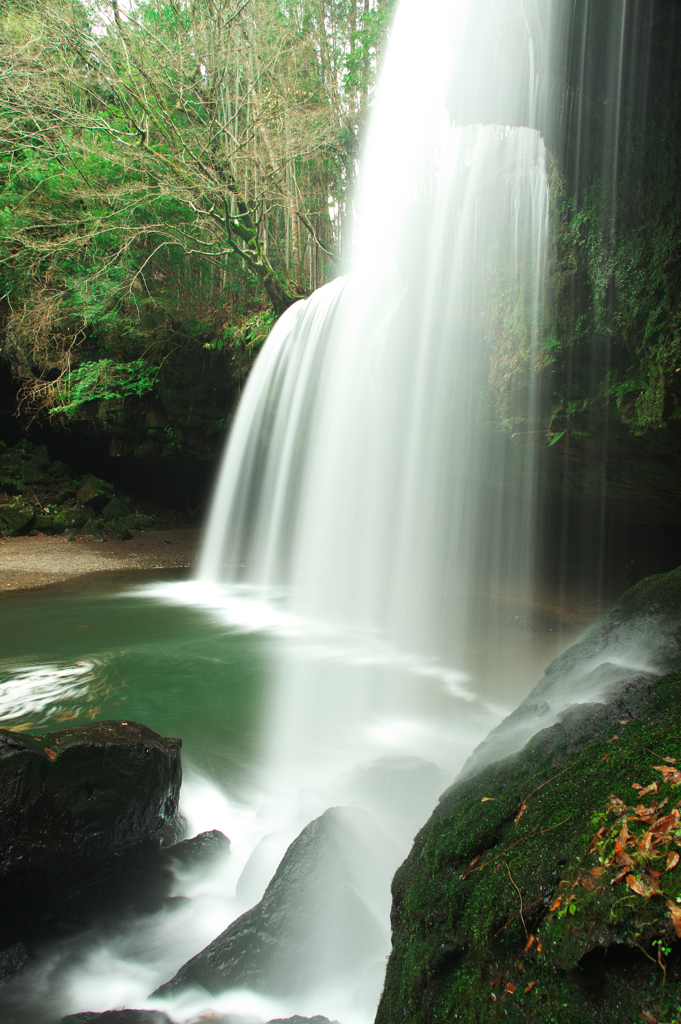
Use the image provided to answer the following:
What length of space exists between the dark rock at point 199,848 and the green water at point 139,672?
614 mm

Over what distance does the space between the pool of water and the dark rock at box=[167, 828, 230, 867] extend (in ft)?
0.31

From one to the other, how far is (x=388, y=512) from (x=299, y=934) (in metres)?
6.42

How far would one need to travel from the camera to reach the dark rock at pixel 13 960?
2.61 m

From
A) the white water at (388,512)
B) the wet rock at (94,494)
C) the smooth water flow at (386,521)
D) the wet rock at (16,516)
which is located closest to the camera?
the smooth water flow at (386,521)

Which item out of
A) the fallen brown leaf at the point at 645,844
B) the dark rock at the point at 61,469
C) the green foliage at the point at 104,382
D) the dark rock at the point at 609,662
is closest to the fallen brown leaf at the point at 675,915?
the fallen brown leaf at the point at 645,844

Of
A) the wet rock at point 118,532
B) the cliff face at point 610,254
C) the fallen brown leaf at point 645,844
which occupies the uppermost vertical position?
the cliff face at point 610,254

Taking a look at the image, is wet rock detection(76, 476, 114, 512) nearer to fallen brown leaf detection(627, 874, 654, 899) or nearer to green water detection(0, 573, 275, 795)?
green water detection(0, 573, 275, 795)

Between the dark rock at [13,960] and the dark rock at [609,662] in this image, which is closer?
the dark rock at [13,960]

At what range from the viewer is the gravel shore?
35.1 ft

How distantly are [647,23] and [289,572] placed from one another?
989 cm

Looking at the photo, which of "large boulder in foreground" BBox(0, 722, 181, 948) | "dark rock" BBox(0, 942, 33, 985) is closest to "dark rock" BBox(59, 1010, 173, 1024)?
"dark rock" BBox(0, 942, 33, 985)

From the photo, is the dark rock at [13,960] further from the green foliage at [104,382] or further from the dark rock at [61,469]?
the dark rock at [61,469]

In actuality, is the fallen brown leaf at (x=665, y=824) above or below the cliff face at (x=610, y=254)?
below

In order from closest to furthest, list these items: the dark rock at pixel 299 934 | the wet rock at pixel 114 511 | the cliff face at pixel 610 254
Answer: the dark rock at pixel 299 934 → the cliff face at pixel 610 254 → the wet rock at pixel 114 511
